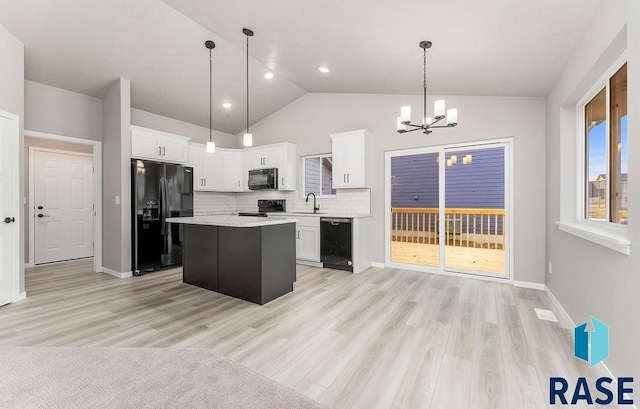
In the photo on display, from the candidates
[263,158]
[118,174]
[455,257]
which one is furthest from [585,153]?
[118,174]

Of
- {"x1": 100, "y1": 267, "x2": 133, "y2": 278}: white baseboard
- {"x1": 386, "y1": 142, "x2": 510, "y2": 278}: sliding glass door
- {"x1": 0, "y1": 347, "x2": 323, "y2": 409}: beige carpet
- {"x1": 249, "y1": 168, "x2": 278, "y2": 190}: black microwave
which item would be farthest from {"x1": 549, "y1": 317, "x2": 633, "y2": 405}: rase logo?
{"x1": 100, "y1": 267, "x2": 133, "y2": 278}: white baseboard

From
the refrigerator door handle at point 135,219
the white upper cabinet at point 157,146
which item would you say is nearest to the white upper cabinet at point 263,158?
the white upper cabinet at point 157,146

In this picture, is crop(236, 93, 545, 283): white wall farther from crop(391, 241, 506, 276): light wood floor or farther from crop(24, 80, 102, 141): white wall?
crop(24, 80, 102, 141): white wall

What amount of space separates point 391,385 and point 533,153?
3665 mm

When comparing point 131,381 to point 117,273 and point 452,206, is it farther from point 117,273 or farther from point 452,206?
point 452,206

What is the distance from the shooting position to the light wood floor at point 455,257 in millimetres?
4594

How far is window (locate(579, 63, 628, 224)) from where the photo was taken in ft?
6.82

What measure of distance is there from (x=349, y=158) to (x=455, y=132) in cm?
172

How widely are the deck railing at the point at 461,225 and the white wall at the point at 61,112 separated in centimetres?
537

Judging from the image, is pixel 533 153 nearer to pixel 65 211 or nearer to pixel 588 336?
pixel 588 336

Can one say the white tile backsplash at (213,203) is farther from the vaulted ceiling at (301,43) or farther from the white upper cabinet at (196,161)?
the vaulted ceiling at (301,43)

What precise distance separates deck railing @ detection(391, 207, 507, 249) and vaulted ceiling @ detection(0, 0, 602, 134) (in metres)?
2.06

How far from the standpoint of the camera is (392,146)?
4.89 metres

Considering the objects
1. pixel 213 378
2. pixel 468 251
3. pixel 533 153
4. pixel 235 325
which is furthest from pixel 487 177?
pixel 213 378
